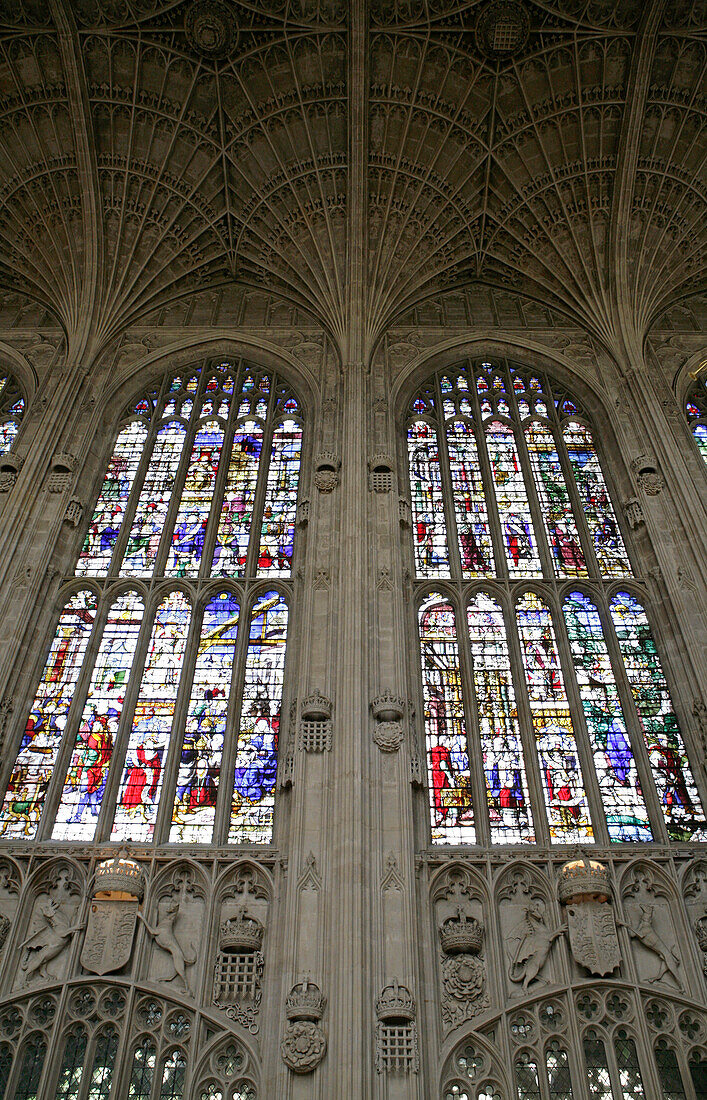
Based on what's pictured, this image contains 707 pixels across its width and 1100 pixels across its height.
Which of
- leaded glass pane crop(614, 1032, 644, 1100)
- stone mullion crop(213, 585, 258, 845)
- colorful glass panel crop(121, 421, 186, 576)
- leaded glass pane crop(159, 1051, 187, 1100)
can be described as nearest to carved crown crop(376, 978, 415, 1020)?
leaded glass pane crop(159, 1051, 187, 1100)

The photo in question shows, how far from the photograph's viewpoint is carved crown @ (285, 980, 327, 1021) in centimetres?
966

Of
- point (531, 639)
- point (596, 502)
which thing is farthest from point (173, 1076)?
point (596, 502)

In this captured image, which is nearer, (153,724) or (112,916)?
(112,916)

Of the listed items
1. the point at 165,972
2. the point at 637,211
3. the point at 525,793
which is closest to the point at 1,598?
the point at 165,972

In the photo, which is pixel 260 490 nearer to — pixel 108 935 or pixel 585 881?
pixel 108 935

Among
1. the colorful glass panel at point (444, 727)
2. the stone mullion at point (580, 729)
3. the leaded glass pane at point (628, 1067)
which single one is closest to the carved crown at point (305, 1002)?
the colorful glass panel at point (444, 727)

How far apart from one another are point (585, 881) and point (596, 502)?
24.5ft

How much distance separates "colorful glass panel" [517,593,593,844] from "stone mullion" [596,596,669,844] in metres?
0.80

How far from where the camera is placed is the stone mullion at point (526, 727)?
12.0m

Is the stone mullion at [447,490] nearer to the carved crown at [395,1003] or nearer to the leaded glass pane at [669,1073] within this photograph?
the carved crown at [395,1003]

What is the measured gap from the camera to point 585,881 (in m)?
10.9

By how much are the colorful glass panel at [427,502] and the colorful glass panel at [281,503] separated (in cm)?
213

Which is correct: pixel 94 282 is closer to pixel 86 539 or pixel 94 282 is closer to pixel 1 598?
pixel 86 539

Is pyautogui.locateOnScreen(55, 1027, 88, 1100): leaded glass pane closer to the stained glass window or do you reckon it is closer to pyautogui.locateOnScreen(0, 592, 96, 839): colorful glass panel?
pyautogui.locateOnScreen(0, 592, 96, 839): colorful glass panel
